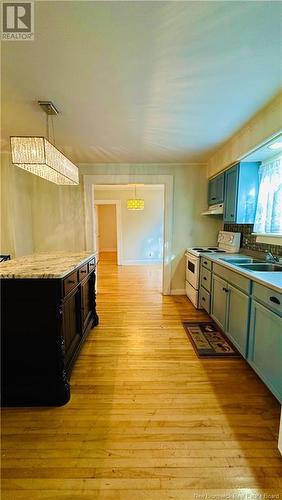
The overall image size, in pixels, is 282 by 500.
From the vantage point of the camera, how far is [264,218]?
2670 mm

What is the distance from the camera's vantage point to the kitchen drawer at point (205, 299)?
9.80ft

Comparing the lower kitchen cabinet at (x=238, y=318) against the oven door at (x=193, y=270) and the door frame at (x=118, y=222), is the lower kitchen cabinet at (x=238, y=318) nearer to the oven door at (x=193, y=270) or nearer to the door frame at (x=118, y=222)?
the oven door at (x=193, y=270)

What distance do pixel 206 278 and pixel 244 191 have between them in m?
1.28

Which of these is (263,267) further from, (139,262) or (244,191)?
(139,262)

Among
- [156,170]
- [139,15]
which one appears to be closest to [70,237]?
[156,170]

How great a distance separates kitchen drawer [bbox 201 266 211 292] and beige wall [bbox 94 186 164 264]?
4009 mm

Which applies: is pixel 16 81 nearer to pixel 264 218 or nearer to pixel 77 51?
pixel 77 51

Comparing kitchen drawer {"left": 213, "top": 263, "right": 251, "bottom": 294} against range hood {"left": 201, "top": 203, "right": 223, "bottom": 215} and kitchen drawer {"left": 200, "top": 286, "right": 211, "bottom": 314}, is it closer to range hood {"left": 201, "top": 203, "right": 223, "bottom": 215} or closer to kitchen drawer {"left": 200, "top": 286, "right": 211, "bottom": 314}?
kitchen drawer {"left": 200, "top": 286, "right": 211, "bottom": 314}

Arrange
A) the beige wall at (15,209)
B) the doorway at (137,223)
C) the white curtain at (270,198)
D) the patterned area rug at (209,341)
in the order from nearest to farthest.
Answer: the patterned area rug at (209,341), the white curtain at (270,198), the beige wall at (15,209), the doorway at (137,223)

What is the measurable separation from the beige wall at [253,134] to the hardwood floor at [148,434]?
7.43ft

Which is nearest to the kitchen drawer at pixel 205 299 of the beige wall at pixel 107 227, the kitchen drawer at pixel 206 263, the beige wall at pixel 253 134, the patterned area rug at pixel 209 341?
the patterned area rug at pixel 209 341

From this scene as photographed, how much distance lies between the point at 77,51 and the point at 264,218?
2509mm

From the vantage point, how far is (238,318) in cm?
212

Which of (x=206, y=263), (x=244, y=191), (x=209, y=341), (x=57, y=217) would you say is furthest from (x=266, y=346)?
(x=57, y=217)
